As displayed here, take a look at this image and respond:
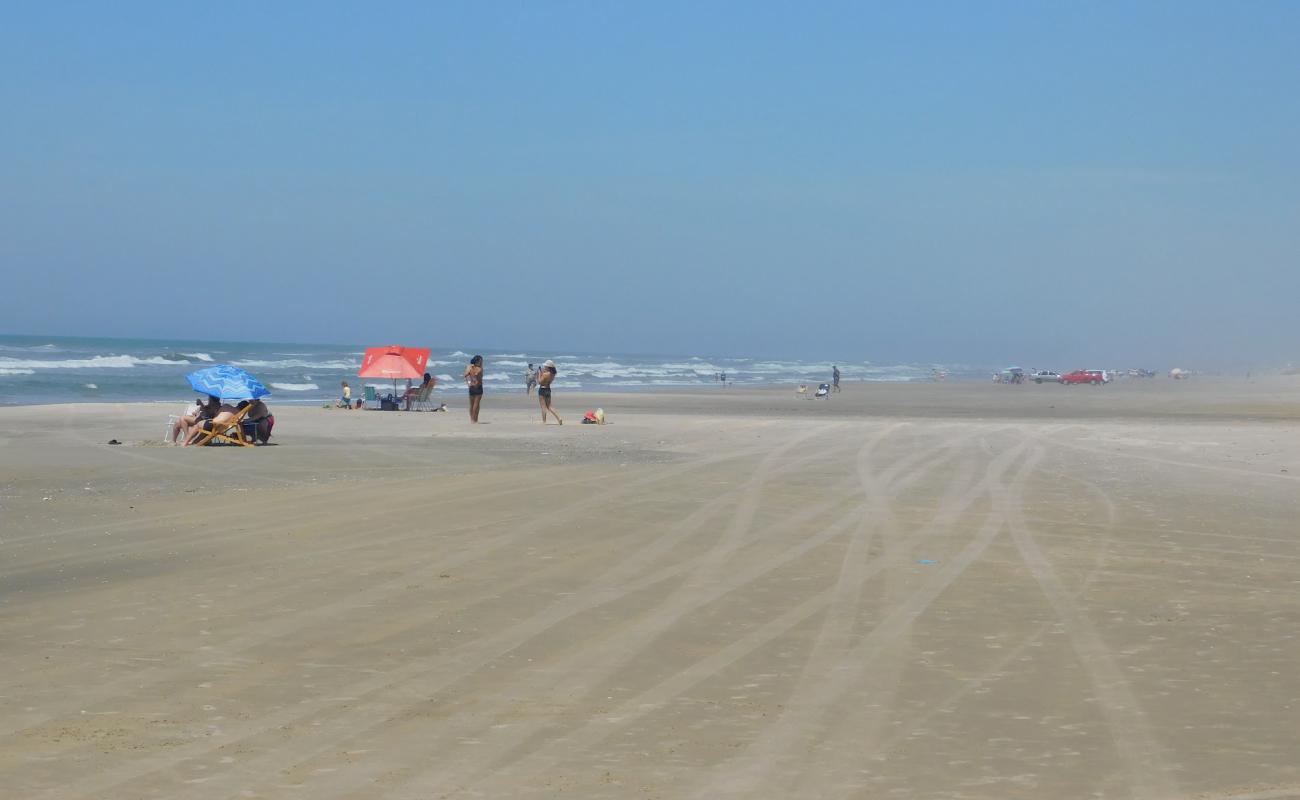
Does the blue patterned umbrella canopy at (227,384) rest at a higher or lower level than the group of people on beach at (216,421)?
higher

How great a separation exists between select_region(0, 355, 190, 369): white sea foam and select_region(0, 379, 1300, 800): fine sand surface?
209 ft

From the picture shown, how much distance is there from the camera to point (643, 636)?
7473 millimetres

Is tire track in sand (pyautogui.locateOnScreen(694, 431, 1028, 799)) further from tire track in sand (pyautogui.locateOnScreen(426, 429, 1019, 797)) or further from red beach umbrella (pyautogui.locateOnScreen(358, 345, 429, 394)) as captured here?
red beach umbrella (pyautogui.locateOnScreen(358, 345, 429, 394))

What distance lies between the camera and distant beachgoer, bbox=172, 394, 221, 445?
21078 mm

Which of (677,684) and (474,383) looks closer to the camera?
(677,684)

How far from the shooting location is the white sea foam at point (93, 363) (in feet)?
246

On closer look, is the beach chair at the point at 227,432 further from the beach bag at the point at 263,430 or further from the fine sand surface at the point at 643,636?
the fine sand surface at the point at 643,636

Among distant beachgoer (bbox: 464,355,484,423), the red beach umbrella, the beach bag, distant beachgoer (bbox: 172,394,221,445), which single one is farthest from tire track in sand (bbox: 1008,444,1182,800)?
the red beach umbrella

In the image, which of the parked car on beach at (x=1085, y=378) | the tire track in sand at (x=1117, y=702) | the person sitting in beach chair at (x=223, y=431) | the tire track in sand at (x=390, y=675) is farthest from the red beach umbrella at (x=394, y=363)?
the parked car on beach at (x=1085, y=378)

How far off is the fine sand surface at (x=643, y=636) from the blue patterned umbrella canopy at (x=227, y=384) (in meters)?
3.93

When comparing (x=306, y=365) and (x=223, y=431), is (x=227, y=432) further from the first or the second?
(x=306, y=365)

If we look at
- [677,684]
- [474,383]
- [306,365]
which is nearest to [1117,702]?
[677,684]

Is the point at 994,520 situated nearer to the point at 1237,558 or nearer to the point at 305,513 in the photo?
the point at 1237,558

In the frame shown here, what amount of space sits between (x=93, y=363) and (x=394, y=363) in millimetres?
52624
